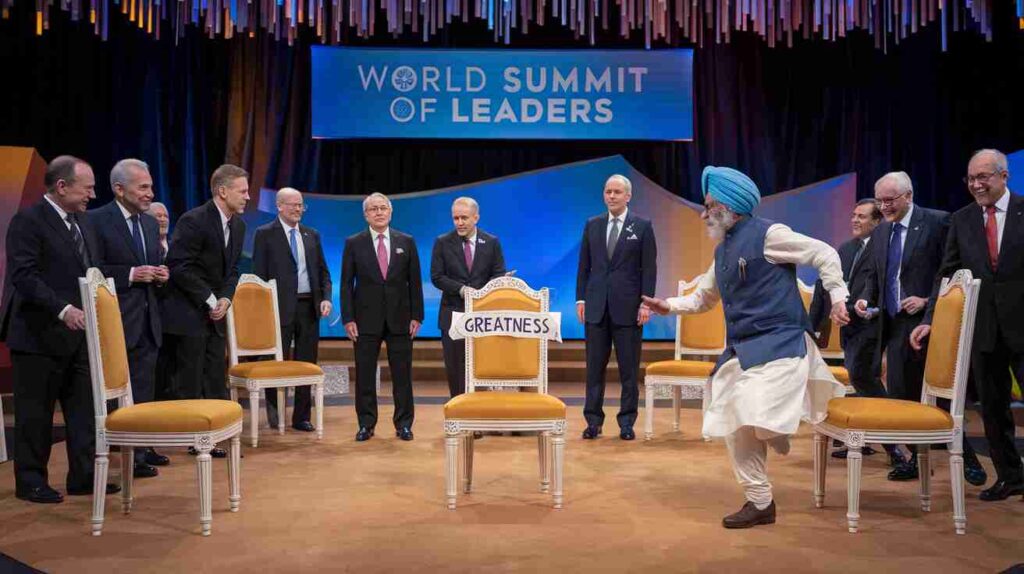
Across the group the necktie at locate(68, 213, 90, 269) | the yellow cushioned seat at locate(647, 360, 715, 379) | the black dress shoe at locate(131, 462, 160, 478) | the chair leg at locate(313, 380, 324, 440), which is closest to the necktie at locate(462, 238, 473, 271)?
the chair leg at locate(313, 380, 324, 440)

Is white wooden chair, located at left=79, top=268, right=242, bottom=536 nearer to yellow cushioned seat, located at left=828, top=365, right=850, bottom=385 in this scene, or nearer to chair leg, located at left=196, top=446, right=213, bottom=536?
chair leg, located at left=196, top=446, right=213, bottom=536

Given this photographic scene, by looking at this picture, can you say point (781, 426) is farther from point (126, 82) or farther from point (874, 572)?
point (126, 82)

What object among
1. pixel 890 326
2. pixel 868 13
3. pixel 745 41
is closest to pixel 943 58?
pixel 745 41

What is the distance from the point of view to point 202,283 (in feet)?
15.8

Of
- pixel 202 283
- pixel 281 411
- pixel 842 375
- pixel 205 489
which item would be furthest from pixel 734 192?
pixel 281 411

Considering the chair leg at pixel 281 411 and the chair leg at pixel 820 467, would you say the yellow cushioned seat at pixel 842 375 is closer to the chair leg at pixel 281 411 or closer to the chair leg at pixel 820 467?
the chair leg at pixel 820 467

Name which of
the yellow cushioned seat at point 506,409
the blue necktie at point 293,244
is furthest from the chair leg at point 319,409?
the yellow cushioned seat at point 506,409

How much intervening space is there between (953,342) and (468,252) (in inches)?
125

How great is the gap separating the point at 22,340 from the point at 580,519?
256cm

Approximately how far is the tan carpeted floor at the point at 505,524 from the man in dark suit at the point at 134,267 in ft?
1.90

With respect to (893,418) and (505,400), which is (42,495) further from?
(893,418)

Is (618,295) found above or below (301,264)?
below

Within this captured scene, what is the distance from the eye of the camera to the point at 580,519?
370 cm

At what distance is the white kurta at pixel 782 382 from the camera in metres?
3.36
